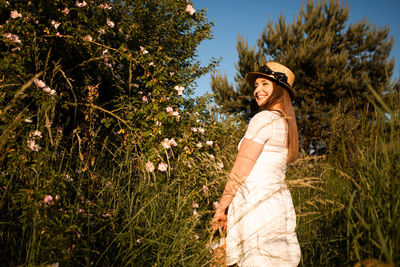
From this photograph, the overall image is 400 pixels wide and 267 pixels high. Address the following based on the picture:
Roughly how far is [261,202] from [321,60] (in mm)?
11824

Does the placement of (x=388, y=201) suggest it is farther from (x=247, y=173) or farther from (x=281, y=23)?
(x=281, y=23)

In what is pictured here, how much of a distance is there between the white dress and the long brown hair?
0.26ft

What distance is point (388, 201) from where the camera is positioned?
937 millimetres

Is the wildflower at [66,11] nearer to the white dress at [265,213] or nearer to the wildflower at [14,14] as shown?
the wildflower at [14,14]

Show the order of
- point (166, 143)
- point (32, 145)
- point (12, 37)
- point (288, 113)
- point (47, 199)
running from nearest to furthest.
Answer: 1. point (47, 199)
2. point (32, 145)
3. point (12, 37)
4. point (288, 113)
5. point (166, 143)

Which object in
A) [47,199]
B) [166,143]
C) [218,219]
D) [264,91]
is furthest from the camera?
[166,143]

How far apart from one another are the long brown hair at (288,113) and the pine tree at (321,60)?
9.86m

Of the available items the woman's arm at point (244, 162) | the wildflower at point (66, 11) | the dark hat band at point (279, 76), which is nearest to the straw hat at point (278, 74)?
the dark hat band at point (279, 76)

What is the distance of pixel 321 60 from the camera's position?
11.2 meters

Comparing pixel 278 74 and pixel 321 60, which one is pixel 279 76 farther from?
pixel 321 60

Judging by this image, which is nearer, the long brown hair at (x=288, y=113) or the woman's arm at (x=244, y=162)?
the woman's arm at (x=244, y=162)

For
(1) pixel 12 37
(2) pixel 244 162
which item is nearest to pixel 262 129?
(2) pixel 244 162

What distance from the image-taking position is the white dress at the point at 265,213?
140 centimetres

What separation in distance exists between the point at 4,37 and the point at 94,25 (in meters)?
0.82
